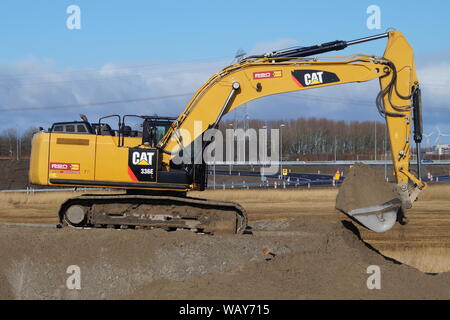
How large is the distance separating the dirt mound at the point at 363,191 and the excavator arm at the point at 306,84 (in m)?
0.67

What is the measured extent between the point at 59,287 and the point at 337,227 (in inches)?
Result: 270

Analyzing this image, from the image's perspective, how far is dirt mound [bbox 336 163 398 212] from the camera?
13.8m

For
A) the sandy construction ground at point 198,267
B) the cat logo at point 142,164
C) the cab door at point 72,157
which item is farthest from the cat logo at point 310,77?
the cab door at point 72,157

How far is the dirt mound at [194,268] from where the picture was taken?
1062 centimetres

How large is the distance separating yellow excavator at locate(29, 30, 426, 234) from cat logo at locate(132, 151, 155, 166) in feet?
0.08

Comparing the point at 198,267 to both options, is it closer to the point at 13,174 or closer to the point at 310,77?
the point at 310,77

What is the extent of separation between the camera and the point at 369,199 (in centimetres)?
1384

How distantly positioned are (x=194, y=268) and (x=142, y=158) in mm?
4240

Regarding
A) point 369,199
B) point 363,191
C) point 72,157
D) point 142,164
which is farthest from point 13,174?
point 369,199

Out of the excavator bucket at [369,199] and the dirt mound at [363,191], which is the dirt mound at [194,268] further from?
the dirt mound at [363,191]

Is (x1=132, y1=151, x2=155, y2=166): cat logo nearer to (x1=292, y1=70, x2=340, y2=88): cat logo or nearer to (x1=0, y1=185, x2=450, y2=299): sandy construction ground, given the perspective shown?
(x1=0, y1=185, x2=450, y2=299): sandy construction ground

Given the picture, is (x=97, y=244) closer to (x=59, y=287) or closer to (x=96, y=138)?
(x=59, y=287)

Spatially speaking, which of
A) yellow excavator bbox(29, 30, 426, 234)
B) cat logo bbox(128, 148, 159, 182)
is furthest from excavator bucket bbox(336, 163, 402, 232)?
cat logo bbox(128, 148, 159, 182)
